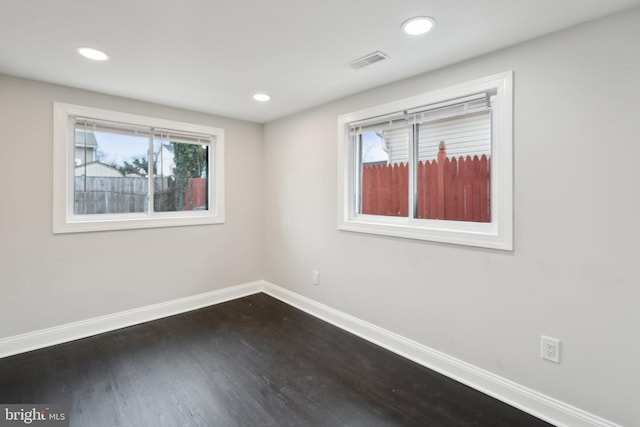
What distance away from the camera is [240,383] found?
7.19 feet

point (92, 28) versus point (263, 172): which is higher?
point (92, 28)

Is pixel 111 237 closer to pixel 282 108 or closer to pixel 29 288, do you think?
pixel 29 288

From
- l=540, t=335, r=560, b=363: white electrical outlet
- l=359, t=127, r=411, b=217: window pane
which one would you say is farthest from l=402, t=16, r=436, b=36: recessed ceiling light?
A: l=540, t=335, r=560, b=363: white electrical outlet

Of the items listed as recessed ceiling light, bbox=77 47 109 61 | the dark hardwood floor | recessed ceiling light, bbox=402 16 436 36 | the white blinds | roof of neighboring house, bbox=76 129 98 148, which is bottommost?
the dark hardwood floor

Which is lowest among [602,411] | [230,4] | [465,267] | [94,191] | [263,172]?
[602,411]

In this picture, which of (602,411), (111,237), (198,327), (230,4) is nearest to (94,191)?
(111,237)

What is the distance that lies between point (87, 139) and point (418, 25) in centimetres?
309

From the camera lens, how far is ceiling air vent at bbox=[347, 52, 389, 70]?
84.8 inches

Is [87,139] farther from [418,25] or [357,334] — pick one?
[357,334]

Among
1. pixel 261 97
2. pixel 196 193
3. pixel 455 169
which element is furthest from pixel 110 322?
pixel 455 169

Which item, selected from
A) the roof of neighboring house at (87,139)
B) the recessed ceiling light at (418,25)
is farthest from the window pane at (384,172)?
the roof of neighboring house at (87,139)

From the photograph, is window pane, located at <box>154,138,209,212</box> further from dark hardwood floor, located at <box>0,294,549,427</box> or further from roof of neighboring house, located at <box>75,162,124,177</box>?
dark hardwood floor, located at <box>0,294,549,427</box>

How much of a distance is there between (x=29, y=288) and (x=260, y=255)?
7.61ft

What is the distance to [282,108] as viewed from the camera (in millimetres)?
3438
